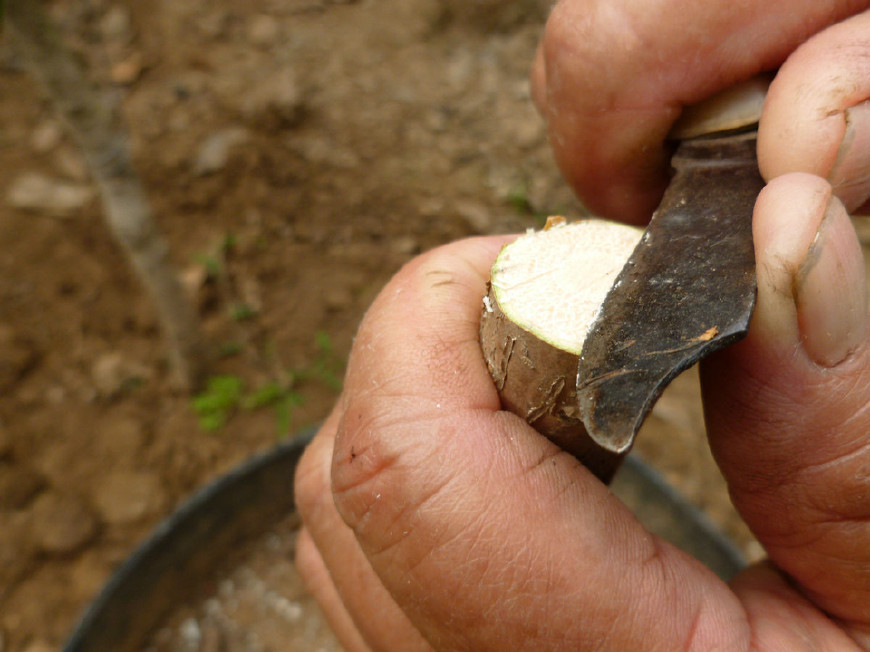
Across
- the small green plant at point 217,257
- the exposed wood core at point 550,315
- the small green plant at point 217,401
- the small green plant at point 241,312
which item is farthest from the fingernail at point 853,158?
the small green plant at point 217,257

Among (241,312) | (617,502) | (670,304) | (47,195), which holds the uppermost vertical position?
(670,304)

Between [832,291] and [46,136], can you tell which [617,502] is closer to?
[832,291]

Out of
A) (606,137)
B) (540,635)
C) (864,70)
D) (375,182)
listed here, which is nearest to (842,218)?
(864,70)

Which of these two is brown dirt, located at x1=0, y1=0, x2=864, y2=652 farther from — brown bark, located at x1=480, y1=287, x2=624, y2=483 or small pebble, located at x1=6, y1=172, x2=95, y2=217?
brown bark, located at x1=480, y1=287, x2=624, y2=483

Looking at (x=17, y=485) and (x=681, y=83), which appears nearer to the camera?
(x=681, y=83)

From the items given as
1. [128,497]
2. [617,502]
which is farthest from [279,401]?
[617,502]

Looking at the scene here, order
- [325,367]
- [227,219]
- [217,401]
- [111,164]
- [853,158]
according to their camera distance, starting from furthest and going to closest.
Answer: [227,219], [325,367], [217,401], [111,164], [853,158]

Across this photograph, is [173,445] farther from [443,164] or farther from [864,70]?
[864,70]

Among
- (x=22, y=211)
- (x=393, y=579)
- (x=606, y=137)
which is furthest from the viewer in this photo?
(x=22, y=211)
